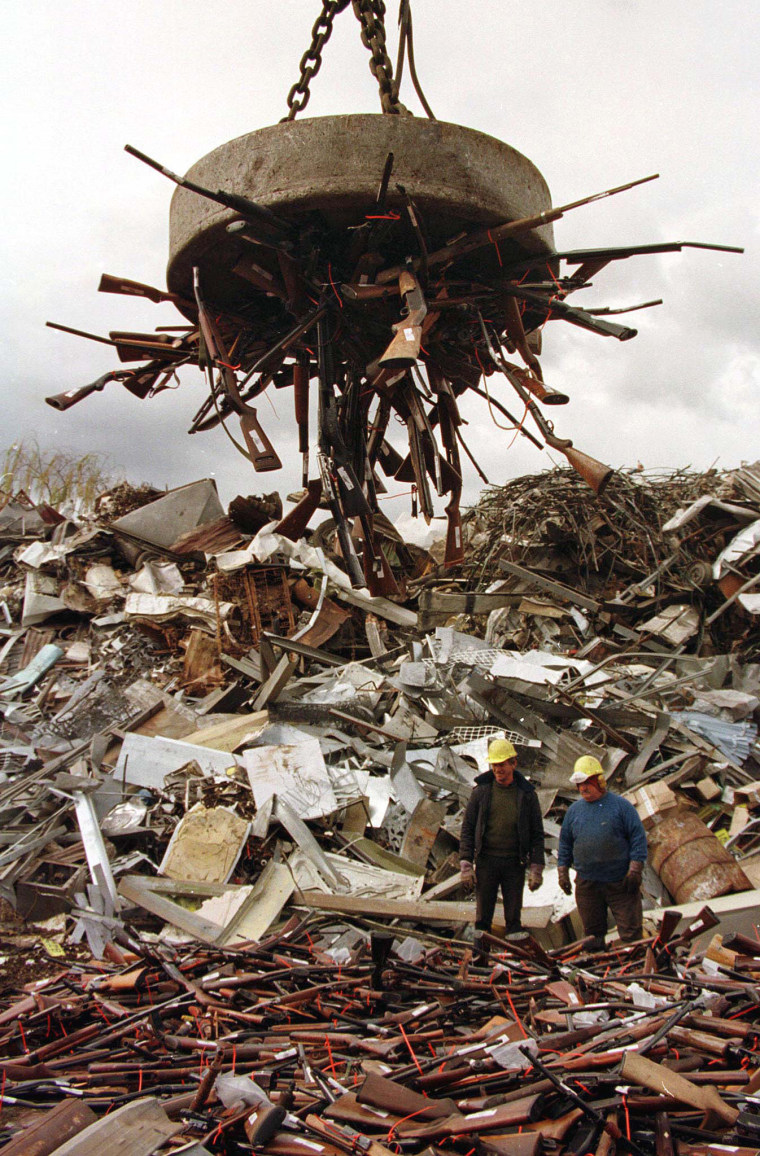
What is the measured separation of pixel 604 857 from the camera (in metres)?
5.09

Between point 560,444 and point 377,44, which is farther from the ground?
point 377,44

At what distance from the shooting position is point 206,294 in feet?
14.8

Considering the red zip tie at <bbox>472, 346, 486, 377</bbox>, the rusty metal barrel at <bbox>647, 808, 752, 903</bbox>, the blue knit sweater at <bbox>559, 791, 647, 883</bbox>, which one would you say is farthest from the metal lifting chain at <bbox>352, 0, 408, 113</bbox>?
the rusty metal barrel at <bbox>647, 808, 752, 903</bbox>

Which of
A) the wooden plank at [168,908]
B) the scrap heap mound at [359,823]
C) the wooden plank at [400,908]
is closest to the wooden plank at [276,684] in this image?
the scrap heap mound at [359,823]

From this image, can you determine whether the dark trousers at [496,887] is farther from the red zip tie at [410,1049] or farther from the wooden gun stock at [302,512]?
the wooden gun stock at [302,512]

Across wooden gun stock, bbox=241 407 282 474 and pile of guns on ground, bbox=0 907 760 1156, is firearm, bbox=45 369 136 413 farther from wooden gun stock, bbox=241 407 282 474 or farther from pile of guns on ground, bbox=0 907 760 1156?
pile of guns on ground, bbox=0 907 760 1156

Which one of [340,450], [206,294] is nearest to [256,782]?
[340,450]

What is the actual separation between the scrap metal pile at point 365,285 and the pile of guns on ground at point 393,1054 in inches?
87.8

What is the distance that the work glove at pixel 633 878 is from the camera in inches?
195

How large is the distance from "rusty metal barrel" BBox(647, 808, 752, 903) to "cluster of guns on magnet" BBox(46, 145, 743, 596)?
11.3 feet

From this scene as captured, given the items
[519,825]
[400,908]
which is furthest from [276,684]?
[519,825]

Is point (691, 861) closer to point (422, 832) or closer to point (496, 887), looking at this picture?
point (496, 887)

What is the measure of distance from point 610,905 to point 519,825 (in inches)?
29.3

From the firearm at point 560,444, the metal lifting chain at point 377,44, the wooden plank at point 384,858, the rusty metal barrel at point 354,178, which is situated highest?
the metal lifting chain at point 377,44
